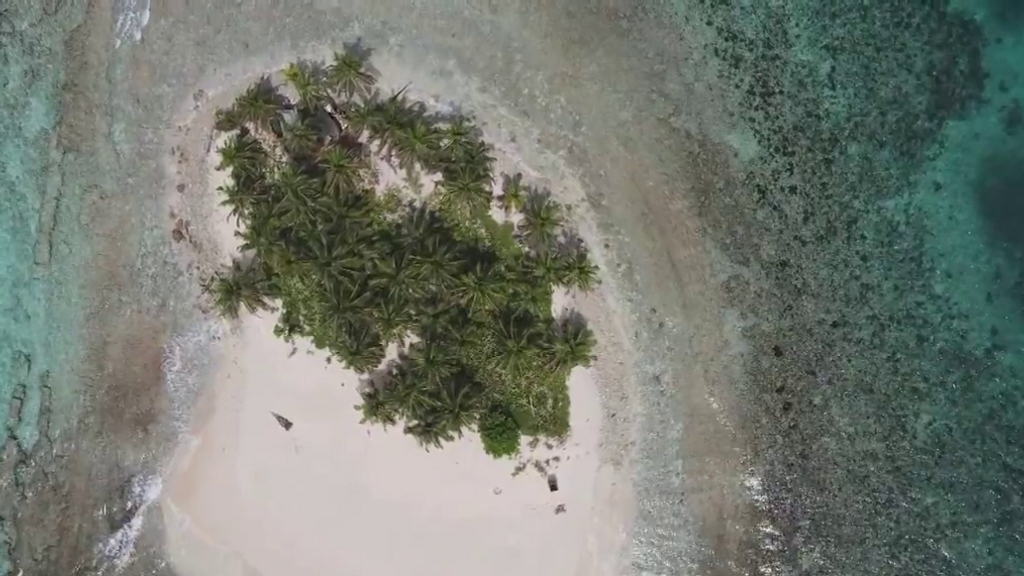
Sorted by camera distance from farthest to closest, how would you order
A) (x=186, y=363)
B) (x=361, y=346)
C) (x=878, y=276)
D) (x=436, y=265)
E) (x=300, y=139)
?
1. (x=878, y=276)
2. (x=186, y=363)
3. (x=361, y=346)
4. (x=300, y=139)
5. (x=436, y=265)

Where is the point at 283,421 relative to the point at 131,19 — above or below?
below

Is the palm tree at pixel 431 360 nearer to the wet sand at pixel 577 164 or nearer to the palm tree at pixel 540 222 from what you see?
the palm tree at pixel 540 222

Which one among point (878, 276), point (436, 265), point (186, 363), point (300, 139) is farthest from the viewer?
point (878, 276)

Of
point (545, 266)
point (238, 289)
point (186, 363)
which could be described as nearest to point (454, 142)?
point (545, 266)

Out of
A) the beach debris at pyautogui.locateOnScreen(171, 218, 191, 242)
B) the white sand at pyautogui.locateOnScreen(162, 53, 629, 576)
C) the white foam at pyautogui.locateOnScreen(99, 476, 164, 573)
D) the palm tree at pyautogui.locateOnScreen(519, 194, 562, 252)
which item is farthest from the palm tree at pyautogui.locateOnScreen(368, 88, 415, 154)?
the white foam at pyautogui.locateOnScreen(99, 476, 164, 573)

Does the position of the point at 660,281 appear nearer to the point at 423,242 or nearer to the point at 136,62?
the point at 423,242

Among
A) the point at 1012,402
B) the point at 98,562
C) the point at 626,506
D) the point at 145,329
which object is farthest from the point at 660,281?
the point at 98,562

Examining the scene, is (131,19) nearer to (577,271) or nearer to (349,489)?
(577,271)
